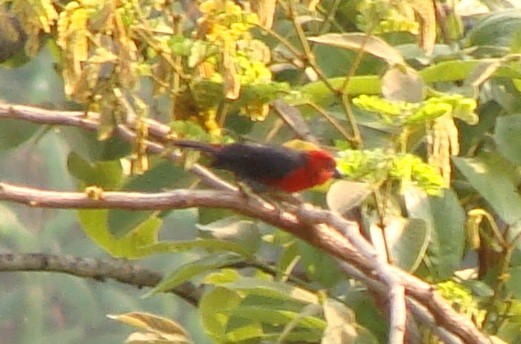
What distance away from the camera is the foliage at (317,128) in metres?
0.89

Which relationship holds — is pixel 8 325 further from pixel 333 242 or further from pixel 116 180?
pixel 333 242

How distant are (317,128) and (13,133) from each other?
324 mm

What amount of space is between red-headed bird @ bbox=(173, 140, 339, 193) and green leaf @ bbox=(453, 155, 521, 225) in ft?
0.43

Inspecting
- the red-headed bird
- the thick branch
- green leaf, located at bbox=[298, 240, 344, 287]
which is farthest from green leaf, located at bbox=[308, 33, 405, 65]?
the thick branch

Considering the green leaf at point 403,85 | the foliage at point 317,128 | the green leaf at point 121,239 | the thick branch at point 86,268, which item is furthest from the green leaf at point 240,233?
the thick branch at point 86,268

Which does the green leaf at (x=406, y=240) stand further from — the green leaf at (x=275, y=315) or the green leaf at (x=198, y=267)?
the green leaf at (x=198, y=267)

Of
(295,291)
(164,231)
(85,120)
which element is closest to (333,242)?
(295,291)

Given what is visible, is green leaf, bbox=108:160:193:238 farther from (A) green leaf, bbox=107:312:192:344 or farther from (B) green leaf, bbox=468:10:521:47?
(B) green leaf, bbox=468:10:521:47

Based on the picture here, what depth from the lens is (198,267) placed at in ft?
3.63

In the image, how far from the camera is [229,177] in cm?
121

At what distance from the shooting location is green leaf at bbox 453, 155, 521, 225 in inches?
39.8

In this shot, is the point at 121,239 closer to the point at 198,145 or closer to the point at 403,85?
the point at 198,145

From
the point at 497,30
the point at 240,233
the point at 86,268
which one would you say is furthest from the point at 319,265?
the point at 86,268

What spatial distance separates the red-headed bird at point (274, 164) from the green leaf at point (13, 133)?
0.26m
